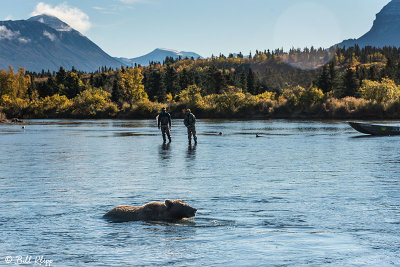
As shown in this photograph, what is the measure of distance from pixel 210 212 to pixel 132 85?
114 m

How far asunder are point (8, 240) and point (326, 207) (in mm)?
7014

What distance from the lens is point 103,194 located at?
574 inches

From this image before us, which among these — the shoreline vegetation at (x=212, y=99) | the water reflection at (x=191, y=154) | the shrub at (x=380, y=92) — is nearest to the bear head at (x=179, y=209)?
the water reflection at (x=191, y=154)

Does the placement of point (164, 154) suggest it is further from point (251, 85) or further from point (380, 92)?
point (251, 85)

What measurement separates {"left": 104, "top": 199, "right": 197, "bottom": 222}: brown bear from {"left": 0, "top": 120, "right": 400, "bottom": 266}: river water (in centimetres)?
22

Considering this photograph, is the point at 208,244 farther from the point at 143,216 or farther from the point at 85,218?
the point at 85,218

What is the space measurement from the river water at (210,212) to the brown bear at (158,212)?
0.22 metres

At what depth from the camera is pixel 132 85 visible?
12375cm

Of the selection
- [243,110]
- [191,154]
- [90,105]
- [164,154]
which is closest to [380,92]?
[243,110]

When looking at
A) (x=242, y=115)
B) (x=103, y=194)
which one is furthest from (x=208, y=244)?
(x=242, y=115)

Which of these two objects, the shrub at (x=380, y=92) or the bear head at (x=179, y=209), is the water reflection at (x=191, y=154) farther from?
the shrub at (x=380, y=92)

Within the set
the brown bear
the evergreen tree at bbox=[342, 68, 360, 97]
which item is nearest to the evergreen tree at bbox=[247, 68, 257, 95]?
the evergreen tree at bbox=[342, 68, 360, 97]

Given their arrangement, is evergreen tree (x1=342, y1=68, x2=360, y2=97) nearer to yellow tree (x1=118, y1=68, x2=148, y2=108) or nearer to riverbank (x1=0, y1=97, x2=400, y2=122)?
riverbank (x1=0, y1=97, x2=400, y2=122)

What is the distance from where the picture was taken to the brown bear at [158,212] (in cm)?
1070
